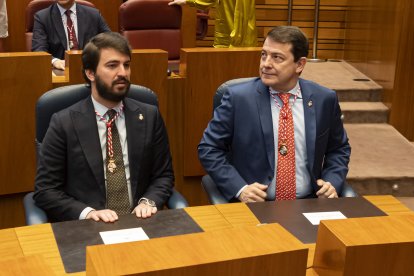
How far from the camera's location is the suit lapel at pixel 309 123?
2.24 metres

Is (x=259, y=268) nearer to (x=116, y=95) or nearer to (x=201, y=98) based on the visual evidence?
(x=116, y=95)

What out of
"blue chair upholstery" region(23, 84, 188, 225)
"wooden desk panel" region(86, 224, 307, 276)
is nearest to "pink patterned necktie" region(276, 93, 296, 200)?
"blue chair upholstery" region(23, 84, 188, 225)

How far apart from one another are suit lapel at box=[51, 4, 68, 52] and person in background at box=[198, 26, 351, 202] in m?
1.77

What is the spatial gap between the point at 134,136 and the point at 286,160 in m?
0.52

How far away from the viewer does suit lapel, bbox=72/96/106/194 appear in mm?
2047

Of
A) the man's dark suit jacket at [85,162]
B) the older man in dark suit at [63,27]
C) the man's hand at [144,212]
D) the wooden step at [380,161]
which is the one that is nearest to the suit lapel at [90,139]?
the man's dark suit jacket at [85,162]

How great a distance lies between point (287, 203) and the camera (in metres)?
1.90

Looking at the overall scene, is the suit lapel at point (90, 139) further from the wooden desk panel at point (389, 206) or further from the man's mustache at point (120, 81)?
the wooden desk panel at point (389, 206)

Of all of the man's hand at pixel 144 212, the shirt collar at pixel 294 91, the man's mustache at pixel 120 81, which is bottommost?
the man's hand at pixel 144 212

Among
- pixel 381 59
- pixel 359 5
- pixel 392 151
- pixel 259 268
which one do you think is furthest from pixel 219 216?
pixel 359 5

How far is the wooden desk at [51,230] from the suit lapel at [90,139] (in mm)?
373

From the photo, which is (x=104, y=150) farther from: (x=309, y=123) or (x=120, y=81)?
(x=309, y=123)

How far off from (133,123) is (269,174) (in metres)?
0.49

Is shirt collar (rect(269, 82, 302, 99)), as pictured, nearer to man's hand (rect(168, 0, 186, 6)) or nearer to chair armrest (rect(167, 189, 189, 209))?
chair armrest (rect(167, 189, 189, 209))
